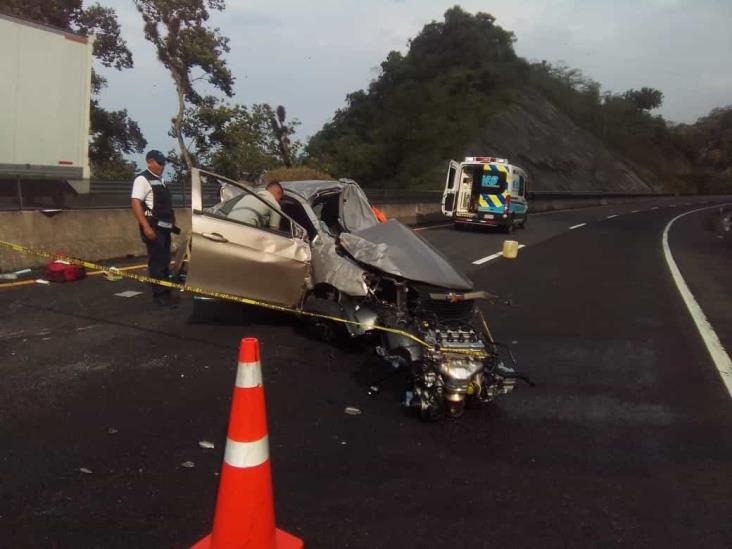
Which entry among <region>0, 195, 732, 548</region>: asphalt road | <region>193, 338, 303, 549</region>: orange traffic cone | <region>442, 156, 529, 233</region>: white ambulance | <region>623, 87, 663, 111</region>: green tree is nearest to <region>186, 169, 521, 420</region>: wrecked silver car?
<region>0, 195, 732, 548</region>: asphalt road

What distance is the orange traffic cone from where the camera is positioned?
8.66 feet

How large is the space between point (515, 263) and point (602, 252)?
4.09 metres

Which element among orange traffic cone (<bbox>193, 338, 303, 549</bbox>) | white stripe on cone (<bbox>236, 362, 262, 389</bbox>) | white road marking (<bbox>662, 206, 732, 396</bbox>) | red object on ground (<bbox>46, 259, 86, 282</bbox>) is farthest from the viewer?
red object on ground (<bbox>46, 259, 86, 282</bbox>)

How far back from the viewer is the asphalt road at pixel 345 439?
322 centimetres

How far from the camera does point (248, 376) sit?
A: 109 inches

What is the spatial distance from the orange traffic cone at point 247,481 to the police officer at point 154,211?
4.74 m

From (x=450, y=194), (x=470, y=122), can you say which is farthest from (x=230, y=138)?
(x=470, y=122)

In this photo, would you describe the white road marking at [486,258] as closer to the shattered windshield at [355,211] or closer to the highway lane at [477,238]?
the highway lane at [477,238]

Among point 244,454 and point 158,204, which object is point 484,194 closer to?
point 158,204

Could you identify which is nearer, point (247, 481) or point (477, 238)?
point (247, 481)

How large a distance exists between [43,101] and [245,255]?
23.3 ft

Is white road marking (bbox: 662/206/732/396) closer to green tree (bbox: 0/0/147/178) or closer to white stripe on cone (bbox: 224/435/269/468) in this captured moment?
white stripe on cone (bbox: 224/435/269/468)

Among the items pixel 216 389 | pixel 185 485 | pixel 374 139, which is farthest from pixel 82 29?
pixel 374 139

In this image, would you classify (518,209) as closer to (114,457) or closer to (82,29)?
(82,29)
